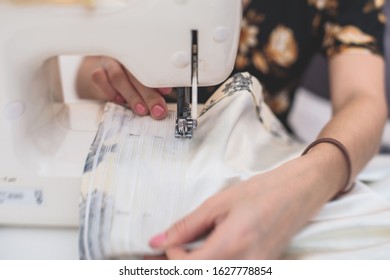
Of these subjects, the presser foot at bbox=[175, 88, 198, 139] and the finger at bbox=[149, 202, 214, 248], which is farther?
the presser foot at bbox=[175, 88, 198, 139]

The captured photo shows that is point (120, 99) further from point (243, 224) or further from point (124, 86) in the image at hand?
point (243, 224)

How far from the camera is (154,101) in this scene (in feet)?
2.27

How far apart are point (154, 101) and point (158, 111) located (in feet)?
0.06

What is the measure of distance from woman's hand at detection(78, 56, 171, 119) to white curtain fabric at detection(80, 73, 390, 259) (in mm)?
15

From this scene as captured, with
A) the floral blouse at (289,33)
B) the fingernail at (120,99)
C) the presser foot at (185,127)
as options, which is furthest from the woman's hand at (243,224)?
the floral blouse at (289,33)

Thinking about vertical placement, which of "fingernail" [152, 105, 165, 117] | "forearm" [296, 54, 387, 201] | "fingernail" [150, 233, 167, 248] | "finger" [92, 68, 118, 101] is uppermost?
"finger" [92, 68, 118, 101]

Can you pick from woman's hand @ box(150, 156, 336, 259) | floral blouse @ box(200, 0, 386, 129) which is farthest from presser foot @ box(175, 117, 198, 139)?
floral blouse @ box(200, 0, 386, 129)

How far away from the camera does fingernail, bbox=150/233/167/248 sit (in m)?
0.52

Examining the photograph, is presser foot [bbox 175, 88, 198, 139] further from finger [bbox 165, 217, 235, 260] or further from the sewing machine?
finger [bbox 165, 217, 235, 260]

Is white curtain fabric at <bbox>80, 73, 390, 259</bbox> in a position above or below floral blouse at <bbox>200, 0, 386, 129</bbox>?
below

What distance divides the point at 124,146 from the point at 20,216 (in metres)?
0.16

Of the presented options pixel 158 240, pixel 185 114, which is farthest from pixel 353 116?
pixel 158 240

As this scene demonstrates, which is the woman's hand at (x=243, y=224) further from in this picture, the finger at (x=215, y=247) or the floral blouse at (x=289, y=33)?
the floral blouse at (x=289, y=33)
